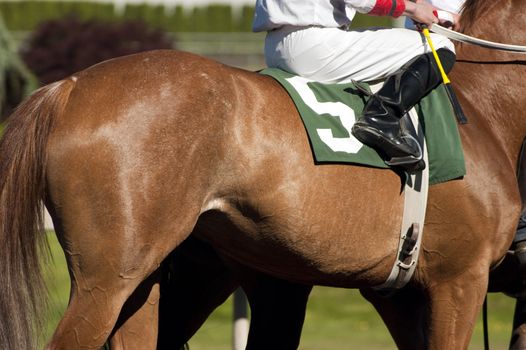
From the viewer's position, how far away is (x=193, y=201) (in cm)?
393

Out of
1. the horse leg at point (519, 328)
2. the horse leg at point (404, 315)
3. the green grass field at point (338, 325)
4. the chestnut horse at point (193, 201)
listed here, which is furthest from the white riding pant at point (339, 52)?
the green grass field at point (338, 325)

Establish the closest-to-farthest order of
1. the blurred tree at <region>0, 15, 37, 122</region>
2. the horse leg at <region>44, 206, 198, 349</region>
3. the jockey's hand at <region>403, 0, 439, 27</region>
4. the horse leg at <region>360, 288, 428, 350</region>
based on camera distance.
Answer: the horse leg at <region>44, 206, 198, 349</region> < the jockey's hand at <region>403, 0, 439, 27</region> < the horse leg at <region>360, 288, 428, 350</region> < the blurred tree at <region>0, 15, 37, 122</region>

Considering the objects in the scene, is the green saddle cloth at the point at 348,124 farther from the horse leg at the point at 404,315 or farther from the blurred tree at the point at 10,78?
the blurred tree at the point at 10,78

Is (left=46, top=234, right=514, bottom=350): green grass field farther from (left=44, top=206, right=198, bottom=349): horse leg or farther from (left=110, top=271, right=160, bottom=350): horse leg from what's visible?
(left=44, top=206, right=198, bottom=349): horse leg

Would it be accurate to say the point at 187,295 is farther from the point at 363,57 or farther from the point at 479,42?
the point at 479,42

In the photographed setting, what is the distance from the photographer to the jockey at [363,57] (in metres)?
4.34

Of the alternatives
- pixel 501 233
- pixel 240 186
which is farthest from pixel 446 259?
pixel 240 186

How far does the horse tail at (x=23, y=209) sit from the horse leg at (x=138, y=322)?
339 millimetres

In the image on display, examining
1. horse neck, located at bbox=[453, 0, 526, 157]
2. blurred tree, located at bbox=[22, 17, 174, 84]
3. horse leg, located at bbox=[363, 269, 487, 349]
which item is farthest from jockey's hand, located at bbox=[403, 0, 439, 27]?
blurred tree, located at bbox=[22, 17, 174, 84]

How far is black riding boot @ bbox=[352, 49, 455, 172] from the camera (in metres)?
4.29

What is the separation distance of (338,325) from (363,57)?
6.00 meters

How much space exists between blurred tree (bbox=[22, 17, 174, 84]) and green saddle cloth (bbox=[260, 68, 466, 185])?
1592 cm

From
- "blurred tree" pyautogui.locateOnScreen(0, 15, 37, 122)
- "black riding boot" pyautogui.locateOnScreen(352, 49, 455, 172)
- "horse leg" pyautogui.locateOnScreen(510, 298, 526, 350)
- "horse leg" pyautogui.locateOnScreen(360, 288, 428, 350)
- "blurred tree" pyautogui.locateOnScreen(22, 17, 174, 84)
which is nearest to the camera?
"black riding boot" pyautogui.locateOnScreen(352, 49, 455, 172)

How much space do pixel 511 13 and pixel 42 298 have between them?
2.58 m
